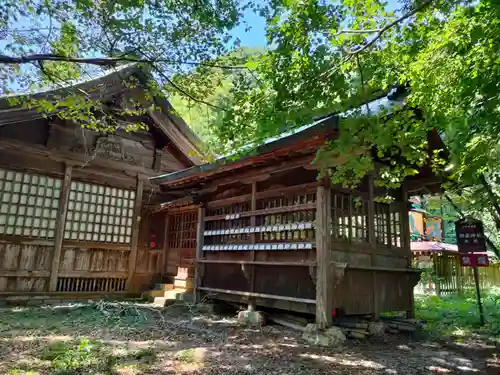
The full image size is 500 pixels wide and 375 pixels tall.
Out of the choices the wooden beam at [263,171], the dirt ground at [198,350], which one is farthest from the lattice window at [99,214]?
the wooden beam at [263,171]

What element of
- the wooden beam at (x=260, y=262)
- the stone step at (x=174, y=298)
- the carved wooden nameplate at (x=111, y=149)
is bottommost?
A: the stone step at (x=174, y=298)

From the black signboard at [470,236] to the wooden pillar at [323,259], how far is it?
4.29 meters

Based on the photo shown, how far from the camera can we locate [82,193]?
10.8 meters

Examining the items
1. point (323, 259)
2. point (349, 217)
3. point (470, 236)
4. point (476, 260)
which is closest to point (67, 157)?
point (323, 259)

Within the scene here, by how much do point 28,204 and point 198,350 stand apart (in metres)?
6.91

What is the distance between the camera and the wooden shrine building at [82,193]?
956 centimetres

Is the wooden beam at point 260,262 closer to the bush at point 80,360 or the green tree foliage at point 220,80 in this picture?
the green tree foliage at point 220,80

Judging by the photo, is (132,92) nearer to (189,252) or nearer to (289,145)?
(189,252)

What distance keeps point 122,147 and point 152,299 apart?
4.78 meters

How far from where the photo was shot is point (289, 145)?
6914mm

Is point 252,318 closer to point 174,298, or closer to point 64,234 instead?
point 174,298

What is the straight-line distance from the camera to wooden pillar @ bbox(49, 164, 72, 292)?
995cm

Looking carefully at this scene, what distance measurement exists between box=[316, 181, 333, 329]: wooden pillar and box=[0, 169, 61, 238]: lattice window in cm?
748

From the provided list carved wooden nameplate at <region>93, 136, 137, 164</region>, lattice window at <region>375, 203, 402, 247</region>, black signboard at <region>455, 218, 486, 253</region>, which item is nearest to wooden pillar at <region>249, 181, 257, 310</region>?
lattice window at <region>375, 203, 402, 247</region>
